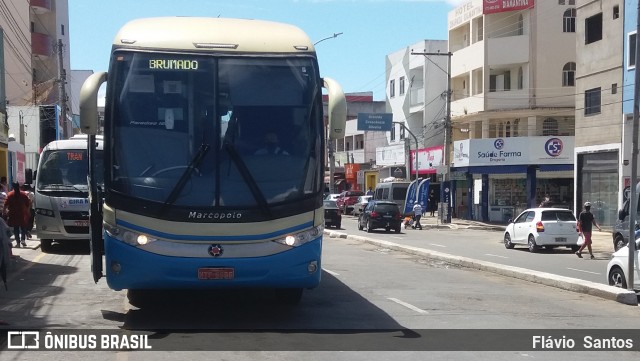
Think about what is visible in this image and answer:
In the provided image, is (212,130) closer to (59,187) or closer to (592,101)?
(59,187)

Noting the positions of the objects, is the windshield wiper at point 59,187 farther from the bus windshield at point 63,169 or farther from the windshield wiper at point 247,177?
the windshield wiper at point 247,177

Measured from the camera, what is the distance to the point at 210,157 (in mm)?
8727

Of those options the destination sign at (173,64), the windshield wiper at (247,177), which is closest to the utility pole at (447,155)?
the windshield wiper at (247,177)

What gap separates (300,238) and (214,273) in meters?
1.14

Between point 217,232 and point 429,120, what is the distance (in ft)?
160

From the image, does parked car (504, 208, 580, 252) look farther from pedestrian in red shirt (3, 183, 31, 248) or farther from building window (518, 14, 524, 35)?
building window (518, 14, 524, 35)

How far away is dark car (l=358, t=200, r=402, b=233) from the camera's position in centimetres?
3556

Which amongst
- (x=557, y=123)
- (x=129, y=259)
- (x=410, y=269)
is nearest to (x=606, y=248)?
(x=410, y=269)

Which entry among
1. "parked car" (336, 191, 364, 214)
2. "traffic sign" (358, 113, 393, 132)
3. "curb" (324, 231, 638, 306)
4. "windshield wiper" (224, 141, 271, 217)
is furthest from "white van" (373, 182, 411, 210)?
"windshield wiper" (224, 141, 271, 217)

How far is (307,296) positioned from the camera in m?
11.8

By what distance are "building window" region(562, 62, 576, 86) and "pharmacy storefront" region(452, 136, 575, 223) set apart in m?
4.60

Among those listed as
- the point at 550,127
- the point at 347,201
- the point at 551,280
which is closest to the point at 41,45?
the point at 347,201

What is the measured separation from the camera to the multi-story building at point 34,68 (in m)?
35.8

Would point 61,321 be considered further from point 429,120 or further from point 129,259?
point 429,120
